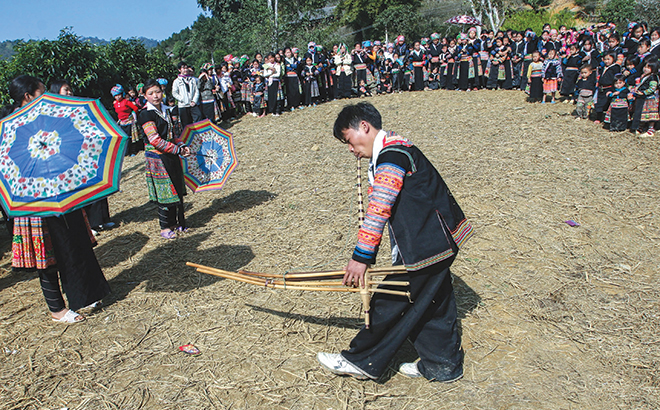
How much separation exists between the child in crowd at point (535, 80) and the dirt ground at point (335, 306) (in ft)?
15.1

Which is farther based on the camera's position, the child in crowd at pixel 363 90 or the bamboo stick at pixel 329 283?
the child in crowd at pixel 363 90

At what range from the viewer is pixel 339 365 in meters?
3.20

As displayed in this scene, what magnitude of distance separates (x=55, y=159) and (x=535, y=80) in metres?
11.7

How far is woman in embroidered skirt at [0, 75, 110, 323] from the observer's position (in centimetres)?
379

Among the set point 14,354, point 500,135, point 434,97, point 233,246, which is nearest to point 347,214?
point 233,246

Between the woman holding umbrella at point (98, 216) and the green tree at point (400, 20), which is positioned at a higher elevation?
the green tree at point (400, 20)

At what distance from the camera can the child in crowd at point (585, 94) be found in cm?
990

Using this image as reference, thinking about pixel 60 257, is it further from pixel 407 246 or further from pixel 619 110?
pixel 619 110

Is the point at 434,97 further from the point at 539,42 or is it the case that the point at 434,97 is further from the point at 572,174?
the point at 572,174

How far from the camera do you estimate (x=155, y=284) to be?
474 cm

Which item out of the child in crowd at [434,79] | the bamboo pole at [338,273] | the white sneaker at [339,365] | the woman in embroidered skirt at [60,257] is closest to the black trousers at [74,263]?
the woman in embroidered skirt at [60,257]

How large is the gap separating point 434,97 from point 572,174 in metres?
7.31

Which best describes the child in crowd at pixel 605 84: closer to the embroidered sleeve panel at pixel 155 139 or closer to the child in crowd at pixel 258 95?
the child in crowd at pixel 258 95

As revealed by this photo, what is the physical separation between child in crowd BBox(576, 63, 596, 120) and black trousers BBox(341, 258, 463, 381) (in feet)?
28.9
